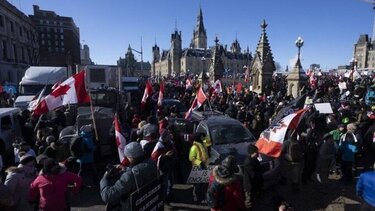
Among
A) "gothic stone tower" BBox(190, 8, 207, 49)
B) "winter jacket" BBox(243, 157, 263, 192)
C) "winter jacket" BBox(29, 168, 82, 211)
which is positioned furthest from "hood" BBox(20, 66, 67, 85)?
"gothic stone tower" BBox(190, 8, 207, 49)

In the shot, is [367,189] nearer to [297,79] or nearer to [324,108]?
[324,108]

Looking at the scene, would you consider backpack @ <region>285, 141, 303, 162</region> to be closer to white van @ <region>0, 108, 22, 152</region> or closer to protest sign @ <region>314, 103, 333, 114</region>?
protest sign @ <region>314, 103, 333, 114</region>

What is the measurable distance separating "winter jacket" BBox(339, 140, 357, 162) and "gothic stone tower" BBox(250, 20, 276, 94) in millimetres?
17364

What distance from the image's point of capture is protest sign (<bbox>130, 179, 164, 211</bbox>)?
354cm

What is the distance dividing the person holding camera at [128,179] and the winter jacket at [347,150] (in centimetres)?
586

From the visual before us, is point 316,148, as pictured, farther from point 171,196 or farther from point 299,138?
point 171,196

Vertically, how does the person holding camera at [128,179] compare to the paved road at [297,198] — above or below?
above

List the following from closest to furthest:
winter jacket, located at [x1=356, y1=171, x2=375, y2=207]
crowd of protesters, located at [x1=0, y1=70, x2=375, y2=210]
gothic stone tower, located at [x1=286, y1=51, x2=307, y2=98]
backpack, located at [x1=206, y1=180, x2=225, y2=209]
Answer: crowd of protesters, located at [x1=0, y1=70, x2=375, y2=210]
backpack, located at [x1=206, y1=180, x2=225, y2=209]
winter jacket, located at [x1=356, y1=171, x2=375, y2=207]
gothic stone tower, located at [x1=286, y1=51, x2=307, y2=98]

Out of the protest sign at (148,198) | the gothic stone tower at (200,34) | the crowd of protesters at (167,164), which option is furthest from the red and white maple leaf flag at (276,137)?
the gothic stone tower at (200,34)

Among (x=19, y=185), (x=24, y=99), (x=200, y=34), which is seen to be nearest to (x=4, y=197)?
(x=19, y=185)

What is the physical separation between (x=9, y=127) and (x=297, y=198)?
9.99 metres

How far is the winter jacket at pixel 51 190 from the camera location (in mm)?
4289

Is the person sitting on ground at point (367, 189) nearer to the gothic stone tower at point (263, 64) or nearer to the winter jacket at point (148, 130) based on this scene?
the winter jacket at point (148, 130)

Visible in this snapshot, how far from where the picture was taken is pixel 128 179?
3.62 metres
